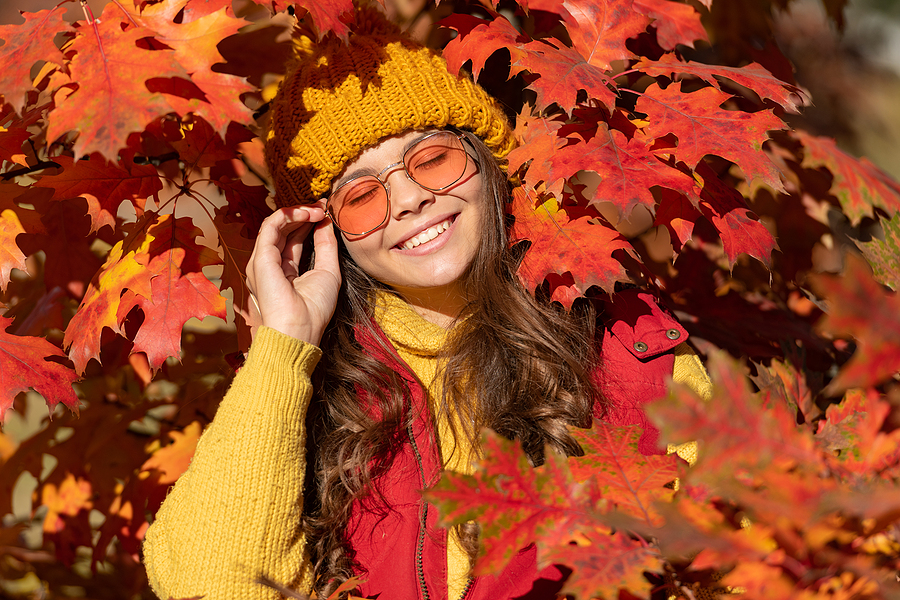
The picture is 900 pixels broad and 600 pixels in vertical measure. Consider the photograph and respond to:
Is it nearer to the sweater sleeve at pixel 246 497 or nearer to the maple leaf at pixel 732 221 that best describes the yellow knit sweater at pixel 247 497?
the sweater sleeve at pixel 246 497

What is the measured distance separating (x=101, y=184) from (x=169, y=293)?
0.34 meters

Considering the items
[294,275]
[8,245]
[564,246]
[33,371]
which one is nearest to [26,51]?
[8,245]

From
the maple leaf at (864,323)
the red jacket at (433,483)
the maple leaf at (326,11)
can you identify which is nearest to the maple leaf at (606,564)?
the maple leaf at (864,323)

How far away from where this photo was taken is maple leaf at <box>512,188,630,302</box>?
5.53 ft

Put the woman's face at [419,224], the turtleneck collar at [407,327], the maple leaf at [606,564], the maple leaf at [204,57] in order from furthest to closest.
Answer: the turtleneck collar at [407,327], the woman's face at [419,224], the maple leaf at [204,57], the maple leaf at [606,564]

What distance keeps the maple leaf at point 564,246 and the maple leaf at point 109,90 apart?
0.98 m

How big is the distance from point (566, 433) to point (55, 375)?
1.33m

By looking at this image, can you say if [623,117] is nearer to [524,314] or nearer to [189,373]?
[524,314]

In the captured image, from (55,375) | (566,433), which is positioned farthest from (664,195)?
(55,375)

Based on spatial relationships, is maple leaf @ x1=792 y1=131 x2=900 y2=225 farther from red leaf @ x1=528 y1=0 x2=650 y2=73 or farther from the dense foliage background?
red leaf @ x1=528 y1=0 x2=650 y2=73

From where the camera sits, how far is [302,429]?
170 centimetres

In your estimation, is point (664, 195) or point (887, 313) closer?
point (887, 313)

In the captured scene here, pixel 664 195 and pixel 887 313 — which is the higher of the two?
pixel 887 313

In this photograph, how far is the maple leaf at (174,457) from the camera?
2.33m
